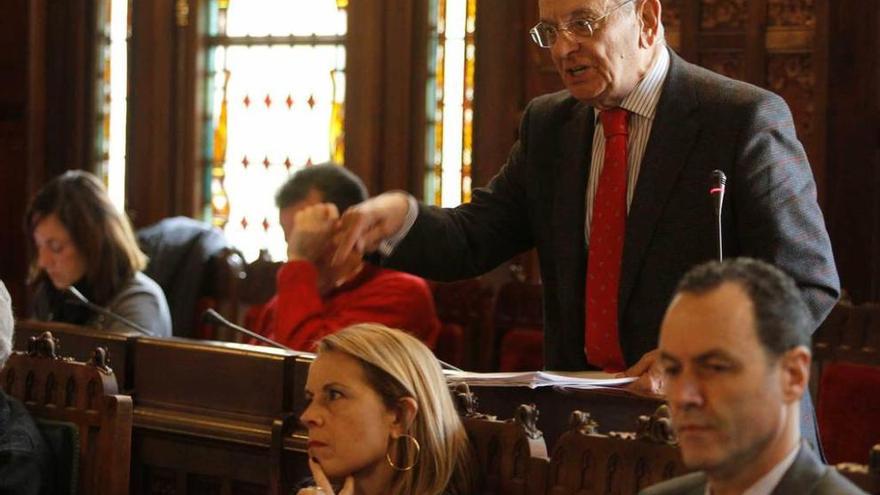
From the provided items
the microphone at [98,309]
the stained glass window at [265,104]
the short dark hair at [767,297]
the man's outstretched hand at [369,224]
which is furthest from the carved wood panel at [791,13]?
the short dark hair at [767,297]

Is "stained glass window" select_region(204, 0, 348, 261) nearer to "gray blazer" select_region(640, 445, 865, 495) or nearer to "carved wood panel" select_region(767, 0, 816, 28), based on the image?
"carved wood panel" select_region(767, 0, 816, 28)

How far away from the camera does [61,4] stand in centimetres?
771

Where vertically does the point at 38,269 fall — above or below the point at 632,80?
below

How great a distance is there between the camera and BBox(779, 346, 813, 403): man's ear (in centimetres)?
177

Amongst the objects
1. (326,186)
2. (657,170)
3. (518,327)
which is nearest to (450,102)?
(518,327)

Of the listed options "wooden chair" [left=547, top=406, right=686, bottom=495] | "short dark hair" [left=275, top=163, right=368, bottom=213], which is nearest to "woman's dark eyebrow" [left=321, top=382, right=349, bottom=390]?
"wooden chair" [left=547, top=406, right=686, bottom=495]

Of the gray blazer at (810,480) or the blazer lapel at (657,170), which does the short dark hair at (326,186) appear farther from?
the gray blazer at (810,480)

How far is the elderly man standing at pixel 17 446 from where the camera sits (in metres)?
3.14

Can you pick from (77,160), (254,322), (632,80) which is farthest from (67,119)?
(632,80)

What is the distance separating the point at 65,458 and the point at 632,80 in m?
1.47

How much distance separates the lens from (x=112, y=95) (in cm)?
769

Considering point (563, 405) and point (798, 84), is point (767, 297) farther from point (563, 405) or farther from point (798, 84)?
point (798, 84)

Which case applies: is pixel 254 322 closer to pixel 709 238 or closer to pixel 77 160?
pixel 77 160

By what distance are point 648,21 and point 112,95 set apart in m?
5.26
